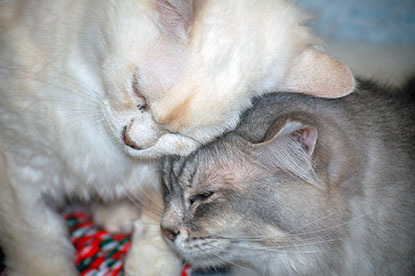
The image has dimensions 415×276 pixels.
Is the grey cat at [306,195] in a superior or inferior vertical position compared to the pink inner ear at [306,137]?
inferior

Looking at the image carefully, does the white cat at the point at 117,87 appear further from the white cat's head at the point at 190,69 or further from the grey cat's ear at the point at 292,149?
the grey cat's ear at the point at 292,149

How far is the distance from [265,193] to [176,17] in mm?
468

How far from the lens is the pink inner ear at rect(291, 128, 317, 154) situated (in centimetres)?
107

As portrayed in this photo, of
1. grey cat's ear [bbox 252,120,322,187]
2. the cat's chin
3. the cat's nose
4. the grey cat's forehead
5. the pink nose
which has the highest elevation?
the pink nose

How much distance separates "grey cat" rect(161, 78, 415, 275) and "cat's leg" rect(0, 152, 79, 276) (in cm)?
36

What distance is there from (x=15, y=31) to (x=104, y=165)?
0.43 meters

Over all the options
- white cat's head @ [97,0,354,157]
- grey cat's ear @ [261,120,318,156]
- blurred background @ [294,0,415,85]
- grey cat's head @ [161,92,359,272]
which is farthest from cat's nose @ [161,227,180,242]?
blurred background @ [294,0,415,85]

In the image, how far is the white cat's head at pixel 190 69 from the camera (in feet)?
3.44

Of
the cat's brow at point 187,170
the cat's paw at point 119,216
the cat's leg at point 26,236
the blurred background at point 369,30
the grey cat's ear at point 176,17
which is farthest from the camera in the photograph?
the blurred background at point 369,30

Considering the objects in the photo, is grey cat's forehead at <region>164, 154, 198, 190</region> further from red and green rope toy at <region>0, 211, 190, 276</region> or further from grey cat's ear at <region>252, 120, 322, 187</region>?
red and green rope toy at <region>0, 211, 190, 276</region>

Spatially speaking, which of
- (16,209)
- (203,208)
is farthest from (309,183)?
(16,209)

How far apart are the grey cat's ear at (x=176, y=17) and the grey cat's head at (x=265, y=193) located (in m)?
0.30

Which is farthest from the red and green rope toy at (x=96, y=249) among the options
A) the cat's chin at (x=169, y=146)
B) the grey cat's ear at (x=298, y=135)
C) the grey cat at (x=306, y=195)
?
the grey cat's ear at (x=298, y=135)

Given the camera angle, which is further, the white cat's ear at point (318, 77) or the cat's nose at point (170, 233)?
the cat's nose at point (170, 233)
